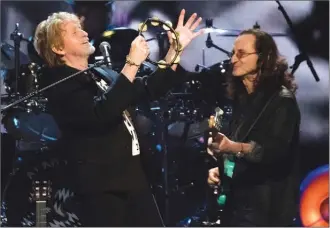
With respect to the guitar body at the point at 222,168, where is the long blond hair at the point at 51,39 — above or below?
above

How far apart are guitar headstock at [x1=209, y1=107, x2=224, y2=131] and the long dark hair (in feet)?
0.43

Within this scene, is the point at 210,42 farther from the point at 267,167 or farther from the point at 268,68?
the point at 267,167

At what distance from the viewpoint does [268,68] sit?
7.97 feet

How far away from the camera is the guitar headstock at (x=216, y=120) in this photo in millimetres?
2495

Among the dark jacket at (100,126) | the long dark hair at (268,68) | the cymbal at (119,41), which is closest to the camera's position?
the dark jacket at (100,126)

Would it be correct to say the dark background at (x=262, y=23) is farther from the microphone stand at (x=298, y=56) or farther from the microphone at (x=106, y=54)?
the microphone at (x=106, y=54)

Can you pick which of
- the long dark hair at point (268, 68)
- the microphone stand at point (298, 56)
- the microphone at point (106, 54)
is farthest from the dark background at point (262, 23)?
the microphone at point (106, 54)

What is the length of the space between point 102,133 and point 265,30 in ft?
3.49

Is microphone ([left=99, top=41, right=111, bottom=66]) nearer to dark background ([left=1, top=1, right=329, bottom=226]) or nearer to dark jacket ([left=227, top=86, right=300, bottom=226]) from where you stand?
dark background ([left=1, top=1, right=329, bottom=226])

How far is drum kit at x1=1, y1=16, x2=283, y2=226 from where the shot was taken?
2.73 m

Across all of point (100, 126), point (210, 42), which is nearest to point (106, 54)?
point (100, 126)

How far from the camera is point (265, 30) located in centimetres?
279

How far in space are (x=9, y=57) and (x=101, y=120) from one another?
920 mm

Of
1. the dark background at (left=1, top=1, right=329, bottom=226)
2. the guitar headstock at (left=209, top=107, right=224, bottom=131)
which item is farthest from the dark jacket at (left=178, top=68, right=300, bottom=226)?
the dark background at (left=1, top=1, right=329, bottom=226)
